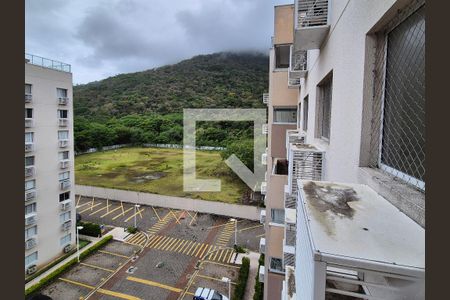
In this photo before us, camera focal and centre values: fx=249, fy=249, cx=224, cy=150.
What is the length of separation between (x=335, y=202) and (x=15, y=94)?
138 cm

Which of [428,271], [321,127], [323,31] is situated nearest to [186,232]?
[321,127]

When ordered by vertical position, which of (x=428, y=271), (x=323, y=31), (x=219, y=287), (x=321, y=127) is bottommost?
(x=219, y=287)

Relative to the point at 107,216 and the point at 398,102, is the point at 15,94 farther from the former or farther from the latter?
the point at 107,216

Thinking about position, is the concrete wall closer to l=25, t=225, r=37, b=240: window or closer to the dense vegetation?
l=25, t=225, r=37, b=240: window

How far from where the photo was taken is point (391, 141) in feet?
4.52

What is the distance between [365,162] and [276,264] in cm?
521

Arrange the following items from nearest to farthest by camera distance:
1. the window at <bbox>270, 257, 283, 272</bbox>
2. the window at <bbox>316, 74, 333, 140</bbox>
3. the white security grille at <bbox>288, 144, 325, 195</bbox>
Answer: the white security grille at <bbox>288, 144, 325, 195</bbox>
the window at <bbox>316, 74, 333, 140</bbox>
the window at <bbox>270, 257, 283, 272</bbox>

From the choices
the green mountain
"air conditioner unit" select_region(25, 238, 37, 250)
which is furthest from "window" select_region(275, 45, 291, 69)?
the green mountain

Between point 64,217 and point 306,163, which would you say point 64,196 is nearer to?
point 64,217

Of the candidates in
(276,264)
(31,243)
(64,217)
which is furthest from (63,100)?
(276,264)

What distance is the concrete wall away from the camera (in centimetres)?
1472

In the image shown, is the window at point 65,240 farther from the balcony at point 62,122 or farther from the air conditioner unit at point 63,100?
the air conditioner unit at point 63,100

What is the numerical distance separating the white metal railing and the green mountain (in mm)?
28875

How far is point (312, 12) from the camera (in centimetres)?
247
